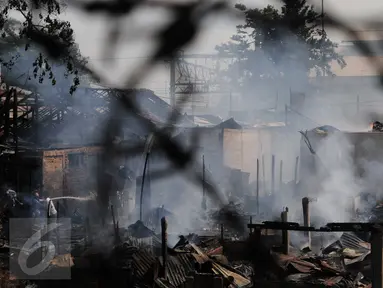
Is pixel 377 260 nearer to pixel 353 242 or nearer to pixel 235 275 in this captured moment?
pixel 235 275

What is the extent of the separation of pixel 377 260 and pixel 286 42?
15470 mm

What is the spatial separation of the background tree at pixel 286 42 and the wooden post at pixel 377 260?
44.6 feet

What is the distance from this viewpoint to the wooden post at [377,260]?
8.25 meters

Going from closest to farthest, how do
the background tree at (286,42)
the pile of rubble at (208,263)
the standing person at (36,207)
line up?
the pile of rubble at (208,263) < the standing person at (36,207) < the background tree at (286,42)

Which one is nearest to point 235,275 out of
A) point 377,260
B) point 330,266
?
point 330,266

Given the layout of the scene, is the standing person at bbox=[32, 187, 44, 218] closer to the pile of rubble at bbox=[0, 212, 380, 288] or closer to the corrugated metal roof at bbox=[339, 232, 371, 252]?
the pile of rubble at bbox=[0, 212, 380, 288]

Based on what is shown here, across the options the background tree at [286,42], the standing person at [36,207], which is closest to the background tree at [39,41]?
the standing person at [36,207]

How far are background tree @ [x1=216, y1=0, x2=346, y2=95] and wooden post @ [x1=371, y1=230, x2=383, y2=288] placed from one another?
13.6 m

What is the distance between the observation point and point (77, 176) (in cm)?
1728

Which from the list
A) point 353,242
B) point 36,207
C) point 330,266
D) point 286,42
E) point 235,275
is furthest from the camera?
point 286,42

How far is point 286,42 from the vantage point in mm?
22359

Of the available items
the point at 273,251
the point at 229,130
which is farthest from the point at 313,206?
the point at 229,130

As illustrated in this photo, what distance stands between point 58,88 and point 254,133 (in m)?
9.62

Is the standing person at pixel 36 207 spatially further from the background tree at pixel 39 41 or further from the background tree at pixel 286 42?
the background tree at pixel 286 42
